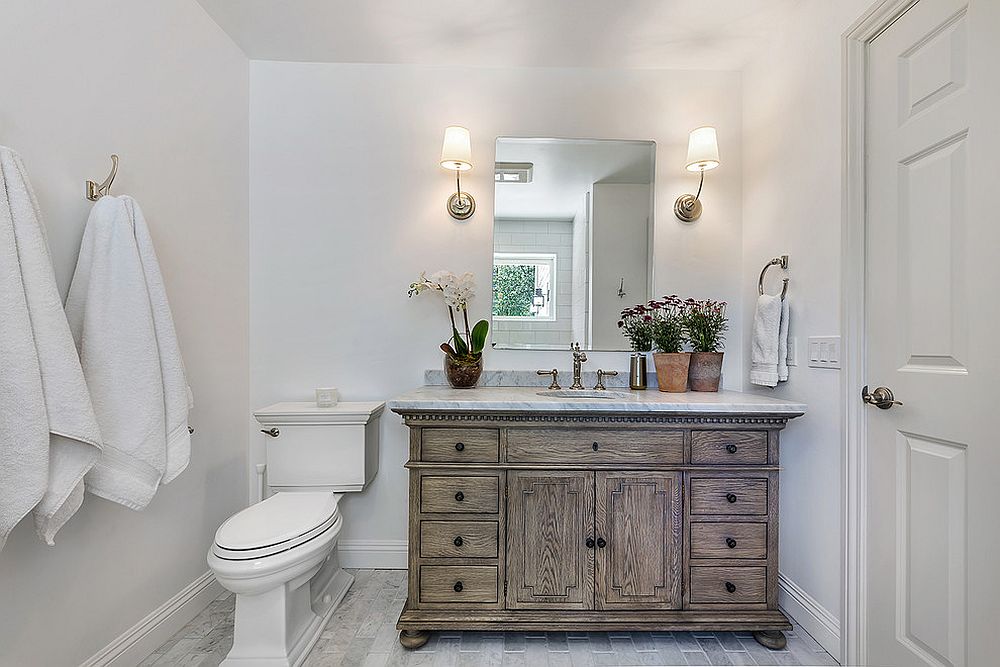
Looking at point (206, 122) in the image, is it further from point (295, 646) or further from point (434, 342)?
point (295, 646)

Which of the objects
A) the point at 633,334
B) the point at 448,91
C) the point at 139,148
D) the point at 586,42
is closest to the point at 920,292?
the point at 633,334

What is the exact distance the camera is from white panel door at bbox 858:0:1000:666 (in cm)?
131

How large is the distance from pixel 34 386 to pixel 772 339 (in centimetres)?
238

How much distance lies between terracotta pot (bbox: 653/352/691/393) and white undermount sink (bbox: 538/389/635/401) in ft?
0.70

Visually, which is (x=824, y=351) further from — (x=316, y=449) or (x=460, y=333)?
(x=316, y=449)

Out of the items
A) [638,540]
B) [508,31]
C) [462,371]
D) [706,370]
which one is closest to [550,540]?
[638,540]

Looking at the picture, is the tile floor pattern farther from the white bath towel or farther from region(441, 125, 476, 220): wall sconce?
region(441, 125, 476, 220): wall sconce

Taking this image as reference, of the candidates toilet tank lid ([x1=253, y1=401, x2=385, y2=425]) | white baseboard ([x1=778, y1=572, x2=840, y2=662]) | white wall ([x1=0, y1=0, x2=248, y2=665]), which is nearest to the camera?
white wall ([x1=0, y1=0, x2=248, y2=665])

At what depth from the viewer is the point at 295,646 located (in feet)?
5.90

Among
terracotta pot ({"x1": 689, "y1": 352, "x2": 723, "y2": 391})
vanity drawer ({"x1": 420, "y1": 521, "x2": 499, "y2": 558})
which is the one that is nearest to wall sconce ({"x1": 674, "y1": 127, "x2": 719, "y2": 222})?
terracotta pot ({"x1": 689, "y1": 352, "x2": 723, "y2": 391})

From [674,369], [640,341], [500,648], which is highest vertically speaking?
[640,341]

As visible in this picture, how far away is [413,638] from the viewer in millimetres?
1884

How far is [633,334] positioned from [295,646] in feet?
6.02

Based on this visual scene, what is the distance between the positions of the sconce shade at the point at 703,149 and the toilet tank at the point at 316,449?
1.86 m
